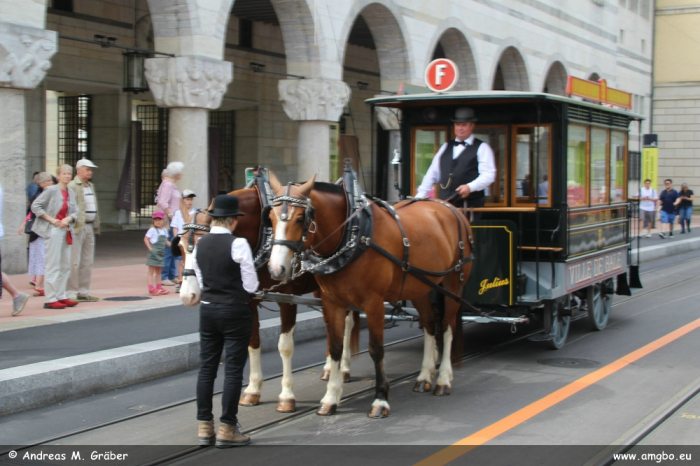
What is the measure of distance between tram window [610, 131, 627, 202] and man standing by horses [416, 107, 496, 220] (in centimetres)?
245

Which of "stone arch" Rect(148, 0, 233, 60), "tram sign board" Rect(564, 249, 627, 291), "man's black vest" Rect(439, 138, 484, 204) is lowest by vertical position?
"tram sign board" Rect(564, 249, 627, 291)

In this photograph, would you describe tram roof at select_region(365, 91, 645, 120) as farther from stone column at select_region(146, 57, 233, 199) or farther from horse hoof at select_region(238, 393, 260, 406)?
stone column at select_region(146, 57, 233, 199)

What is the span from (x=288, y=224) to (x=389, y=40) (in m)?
16.6

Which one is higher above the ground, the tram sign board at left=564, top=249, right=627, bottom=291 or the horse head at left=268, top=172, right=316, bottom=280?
the horse head at left=268, top=172, right=316, bottom=280

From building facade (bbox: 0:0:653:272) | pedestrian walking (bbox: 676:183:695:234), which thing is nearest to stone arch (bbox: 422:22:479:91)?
building facade (bbox: 0:0:653:272)

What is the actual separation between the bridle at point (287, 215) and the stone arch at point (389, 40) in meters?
15.5

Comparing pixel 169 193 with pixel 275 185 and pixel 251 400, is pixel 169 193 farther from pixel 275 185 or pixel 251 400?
pixel 275 185

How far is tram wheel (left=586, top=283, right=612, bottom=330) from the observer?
1004cm

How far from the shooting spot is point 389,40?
2155cm

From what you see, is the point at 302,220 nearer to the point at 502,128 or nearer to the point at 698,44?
the point at 502,128

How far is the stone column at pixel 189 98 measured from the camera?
15.4 metres

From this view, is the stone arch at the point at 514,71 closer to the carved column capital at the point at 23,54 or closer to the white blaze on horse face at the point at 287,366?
the carved column capital at the point at 23,54

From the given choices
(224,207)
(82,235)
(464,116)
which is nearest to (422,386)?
(224,207)

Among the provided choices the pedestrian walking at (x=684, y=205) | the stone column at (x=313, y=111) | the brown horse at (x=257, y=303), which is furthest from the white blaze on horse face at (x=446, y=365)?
the pedestrian walking at (x=684, y=205)
